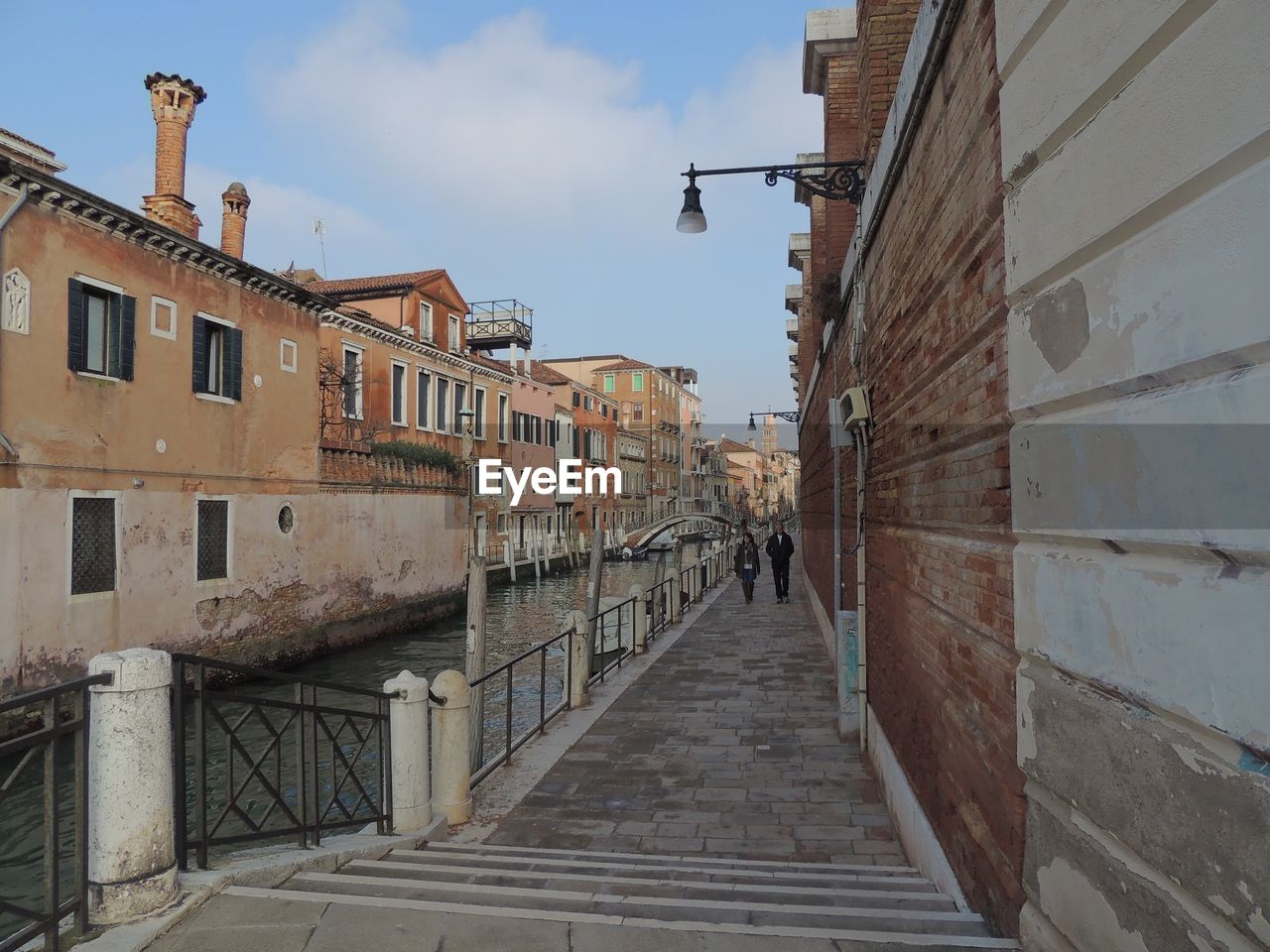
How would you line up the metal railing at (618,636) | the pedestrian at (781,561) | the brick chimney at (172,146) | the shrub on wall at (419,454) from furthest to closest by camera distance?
the shrub on wall at (419,454), the pedestrian at (781,561), the brick chimney at (172,146), the metal railing at (618,636)

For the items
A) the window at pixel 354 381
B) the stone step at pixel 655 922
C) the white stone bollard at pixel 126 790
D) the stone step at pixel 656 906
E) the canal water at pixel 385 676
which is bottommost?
the canal water at pixel 385 676

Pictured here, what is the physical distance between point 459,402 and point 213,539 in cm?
1698

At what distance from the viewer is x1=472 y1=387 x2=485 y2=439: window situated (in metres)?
32.6

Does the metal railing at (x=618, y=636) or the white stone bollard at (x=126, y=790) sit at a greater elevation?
the white stone bollard at (x=126, y=790)

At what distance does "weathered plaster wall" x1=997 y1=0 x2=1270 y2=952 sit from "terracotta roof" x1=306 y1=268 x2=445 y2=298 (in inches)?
1132

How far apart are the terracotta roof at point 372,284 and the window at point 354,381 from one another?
4.48m

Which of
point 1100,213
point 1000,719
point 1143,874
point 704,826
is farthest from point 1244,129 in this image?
point 704,826

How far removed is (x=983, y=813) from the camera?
3.03m

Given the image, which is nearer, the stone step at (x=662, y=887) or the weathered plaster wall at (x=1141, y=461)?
the weathered plaster wall at (x=1141, y=461)

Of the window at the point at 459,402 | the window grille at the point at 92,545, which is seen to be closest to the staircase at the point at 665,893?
the window grille at the point at 92,545

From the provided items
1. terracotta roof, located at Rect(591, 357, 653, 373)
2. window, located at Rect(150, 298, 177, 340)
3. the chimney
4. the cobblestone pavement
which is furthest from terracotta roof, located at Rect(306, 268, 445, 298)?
terracotta roof, located at Rect(591, 357, 653, 373)

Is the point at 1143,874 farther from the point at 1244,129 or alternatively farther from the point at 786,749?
the point at 786,749

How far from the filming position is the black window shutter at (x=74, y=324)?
12227 millimetres

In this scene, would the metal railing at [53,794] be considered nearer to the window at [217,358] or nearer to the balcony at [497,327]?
the window at [217,358]
